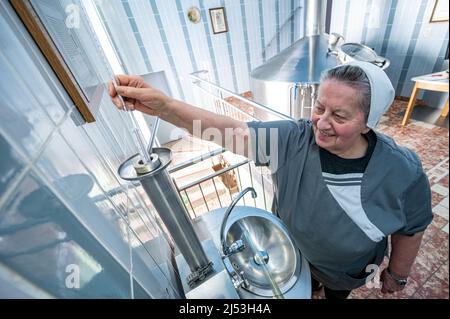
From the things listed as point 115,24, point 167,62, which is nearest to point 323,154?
point 115,24

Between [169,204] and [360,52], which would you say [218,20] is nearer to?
[360,52]

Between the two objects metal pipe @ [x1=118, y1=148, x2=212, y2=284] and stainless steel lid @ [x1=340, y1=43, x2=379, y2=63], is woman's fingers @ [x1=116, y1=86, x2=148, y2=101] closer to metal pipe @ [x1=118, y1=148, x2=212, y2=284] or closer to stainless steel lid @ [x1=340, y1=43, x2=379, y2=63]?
metal pipe @ [x1=118, y1=148, x2=212, y2=284]

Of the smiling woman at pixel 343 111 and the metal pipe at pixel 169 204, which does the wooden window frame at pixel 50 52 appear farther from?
the smiling woman at pixel 343 111

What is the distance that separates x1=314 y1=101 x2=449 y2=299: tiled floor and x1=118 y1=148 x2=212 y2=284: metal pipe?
46 centimetres

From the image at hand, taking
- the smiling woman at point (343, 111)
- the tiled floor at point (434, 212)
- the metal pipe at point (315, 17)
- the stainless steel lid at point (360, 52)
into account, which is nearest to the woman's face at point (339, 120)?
the smiling woman at point (343, 111)

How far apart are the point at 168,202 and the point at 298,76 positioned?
228 cm

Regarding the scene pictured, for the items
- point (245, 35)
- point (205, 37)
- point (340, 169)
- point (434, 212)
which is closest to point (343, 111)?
point (340, 169)

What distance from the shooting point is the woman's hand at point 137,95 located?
520mm

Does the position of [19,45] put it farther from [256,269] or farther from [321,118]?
[256,269]

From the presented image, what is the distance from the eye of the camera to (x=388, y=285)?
35.4 inches

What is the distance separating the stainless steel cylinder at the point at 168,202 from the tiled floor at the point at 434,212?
0.47 metres

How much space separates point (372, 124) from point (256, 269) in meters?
0.76

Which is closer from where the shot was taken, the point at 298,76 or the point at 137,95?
the point at 137,95

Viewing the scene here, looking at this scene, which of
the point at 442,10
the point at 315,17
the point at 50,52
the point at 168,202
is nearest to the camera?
the point at 50,52
